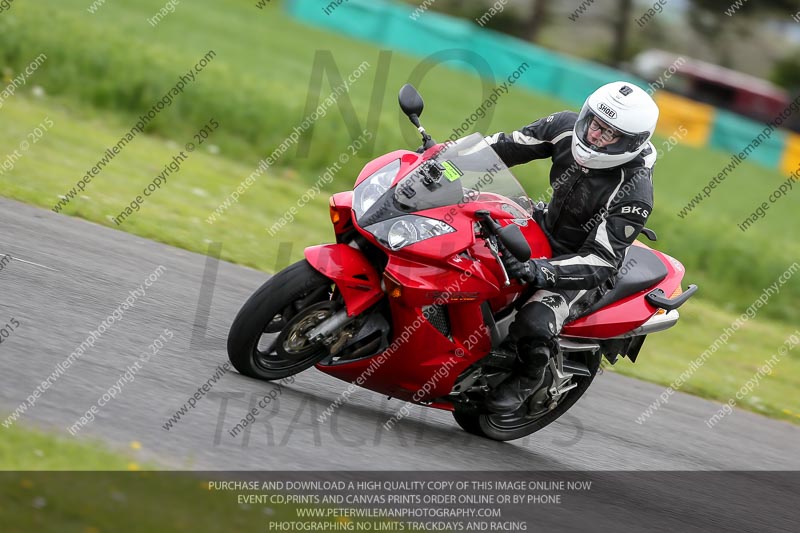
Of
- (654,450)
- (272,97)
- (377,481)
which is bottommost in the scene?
(272,97)

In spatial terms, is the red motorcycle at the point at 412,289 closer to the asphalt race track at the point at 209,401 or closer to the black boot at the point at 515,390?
the black boot at the point at 515,390

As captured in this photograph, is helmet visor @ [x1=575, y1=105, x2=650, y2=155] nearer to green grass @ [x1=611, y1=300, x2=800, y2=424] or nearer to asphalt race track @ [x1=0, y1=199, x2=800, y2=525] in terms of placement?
asphalt race track @ [x1=0, y1=199, x2=800, y2=525]

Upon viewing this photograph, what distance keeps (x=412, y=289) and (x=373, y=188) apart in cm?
60

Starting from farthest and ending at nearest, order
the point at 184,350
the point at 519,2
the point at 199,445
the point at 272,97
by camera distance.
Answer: the point at 519,2 < the point at 272,97 < the point at 184,350 < the point at 199,445

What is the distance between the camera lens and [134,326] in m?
6.78

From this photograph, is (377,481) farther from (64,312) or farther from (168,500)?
(64,312)

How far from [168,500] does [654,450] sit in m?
4.37

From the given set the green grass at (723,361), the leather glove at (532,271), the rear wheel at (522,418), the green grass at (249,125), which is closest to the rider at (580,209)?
the leather glove at (532,271)

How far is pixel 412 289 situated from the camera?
5.78m

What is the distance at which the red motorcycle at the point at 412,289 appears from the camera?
5770mm

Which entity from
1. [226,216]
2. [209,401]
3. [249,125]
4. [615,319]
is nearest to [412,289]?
[209,401]

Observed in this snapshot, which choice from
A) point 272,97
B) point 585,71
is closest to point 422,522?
point 272,97

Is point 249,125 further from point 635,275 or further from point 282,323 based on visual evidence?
point 282,323

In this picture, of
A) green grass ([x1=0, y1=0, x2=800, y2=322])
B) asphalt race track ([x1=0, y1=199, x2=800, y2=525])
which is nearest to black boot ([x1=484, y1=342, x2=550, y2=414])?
asphalt race track ([x1=0, y1=199, x2=800, y2=525])
